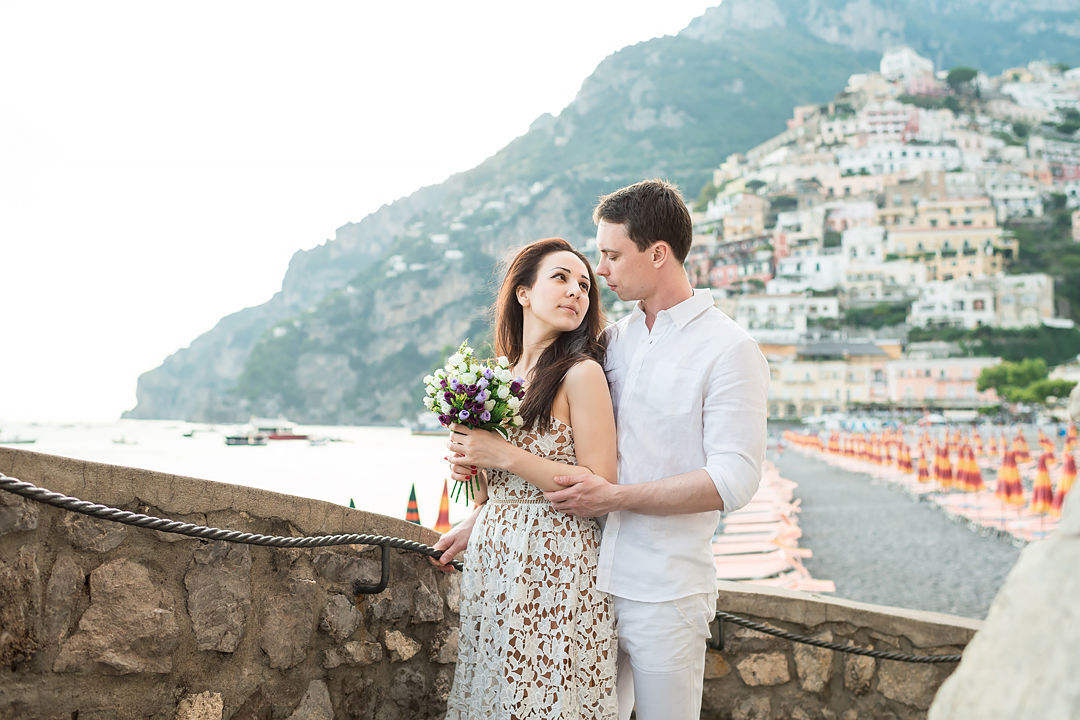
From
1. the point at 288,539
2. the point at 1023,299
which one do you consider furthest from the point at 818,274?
the point at 288,539

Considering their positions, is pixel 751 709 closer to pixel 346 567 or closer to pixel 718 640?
pixel 718 640

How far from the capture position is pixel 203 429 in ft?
413

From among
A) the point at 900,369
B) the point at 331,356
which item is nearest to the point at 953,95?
the point at 900,369

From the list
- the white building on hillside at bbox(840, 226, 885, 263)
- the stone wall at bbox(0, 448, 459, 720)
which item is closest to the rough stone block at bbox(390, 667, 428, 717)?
the stone wall at bbox(0, 448, 459, 720)

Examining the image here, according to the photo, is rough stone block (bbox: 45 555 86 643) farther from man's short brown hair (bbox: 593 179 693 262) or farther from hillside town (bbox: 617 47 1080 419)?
hillside town (bbox: 617 47 1080 419)

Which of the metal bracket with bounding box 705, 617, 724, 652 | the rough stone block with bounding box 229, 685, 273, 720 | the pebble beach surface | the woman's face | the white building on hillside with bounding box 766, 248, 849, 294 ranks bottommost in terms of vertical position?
the pebble beach surface

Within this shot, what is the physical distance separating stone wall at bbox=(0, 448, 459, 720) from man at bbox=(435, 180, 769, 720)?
0.67 meters

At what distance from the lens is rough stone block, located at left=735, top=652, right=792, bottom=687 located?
289cm

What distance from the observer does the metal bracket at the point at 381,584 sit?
2.33 meters

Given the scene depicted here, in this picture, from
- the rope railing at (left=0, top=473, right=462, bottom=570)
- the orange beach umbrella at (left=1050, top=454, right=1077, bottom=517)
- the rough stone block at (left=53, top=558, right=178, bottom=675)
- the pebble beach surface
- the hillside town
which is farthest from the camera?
the hillside town

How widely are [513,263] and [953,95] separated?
135 m

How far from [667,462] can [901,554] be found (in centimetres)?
1369

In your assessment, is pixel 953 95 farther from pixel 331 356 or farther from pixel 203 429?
pixel 203 429

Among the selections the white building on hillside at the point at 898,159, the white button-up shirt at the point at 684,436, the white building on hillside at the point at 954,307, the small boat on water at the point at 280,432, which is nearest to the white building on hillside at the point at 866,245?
the white building on hillside at the point at 954,307
